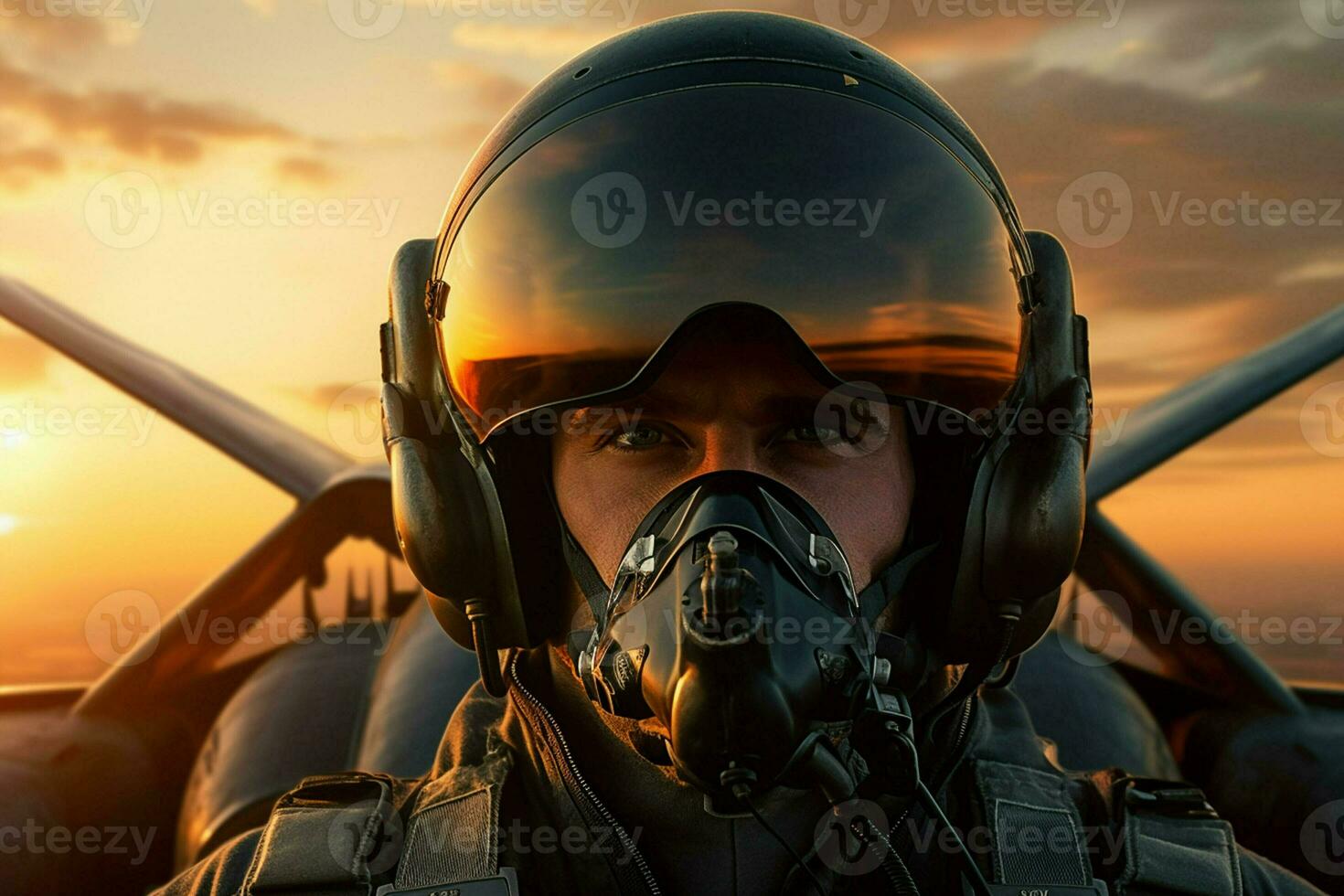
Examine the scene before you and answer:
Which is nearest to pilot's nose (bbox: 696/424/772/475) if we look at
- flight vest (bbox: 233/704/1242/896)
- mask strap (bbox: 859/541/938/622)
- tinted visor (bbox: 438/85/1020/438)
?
tinted visor (bbox: 438/85/1020/438)

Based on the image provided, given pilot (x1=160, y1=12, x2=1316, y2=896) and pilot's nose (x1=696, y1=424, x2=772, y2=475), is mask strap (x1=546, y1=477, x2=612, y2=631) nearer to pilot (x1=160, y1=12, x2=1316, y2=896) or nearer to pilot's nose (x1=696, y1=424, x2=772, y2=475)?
pilot (x1=160, y1=12, x2=1316, y2=896)

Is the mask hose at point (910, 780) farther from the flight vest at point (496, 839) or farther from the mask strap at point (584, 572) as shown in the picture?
the mask strap at point (584, 572)

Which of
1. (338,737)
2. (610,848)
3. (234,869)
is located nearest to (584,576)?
(610,848)

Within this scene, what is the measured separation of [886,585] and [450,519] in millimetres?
592

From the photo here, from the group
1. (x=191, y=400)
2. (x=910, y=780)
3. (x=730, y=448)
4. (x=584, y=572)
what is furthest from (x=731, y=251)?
(x=191, y=400)

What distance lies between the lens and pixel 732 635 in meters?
1.17

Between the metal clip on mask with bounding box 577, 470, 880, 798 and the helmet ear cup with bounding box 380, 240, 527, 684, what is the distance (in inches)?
8.4

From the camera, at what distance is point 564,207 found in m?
1.50

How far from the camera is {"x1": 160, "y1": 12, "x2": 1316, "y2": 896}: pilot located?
4.56 ft

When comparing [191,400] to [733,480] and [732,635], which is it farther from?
[732,635]

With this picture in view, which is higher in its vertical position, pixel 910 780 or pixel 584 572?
pixel 584 572

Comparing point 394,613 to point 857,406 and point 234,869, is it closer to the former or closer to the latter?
point 234,869

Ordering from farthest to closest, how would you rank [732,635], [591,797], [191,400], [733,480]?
1. [191,400]
2. [591,797]
3. [733,480]
4. [732,635]

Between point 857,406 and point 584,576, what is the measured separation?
1.39ft
